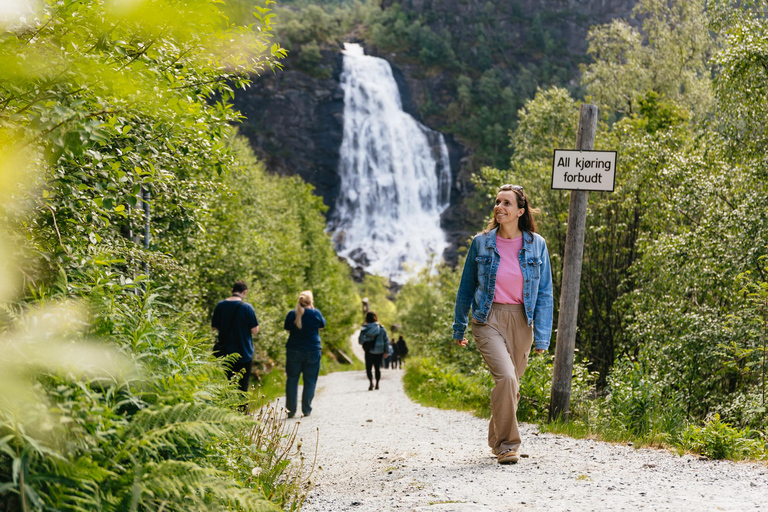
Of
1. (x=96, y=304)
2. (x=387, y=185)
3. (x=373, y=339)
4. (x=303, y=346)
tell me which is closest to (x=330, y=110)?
(x=387, y=185)

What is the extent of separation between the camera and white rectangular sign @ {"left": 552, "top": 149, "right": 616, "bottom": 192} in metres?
6.87

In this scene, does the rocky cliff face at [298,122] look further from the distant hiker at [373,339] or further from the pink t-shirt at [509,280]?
the pink t-shirt at [509,280]

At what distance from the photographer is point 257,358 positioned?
21.8 metres

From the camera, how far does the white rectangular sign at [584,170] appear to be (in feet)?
22.5

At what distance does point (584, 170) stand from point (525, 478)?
144 inches

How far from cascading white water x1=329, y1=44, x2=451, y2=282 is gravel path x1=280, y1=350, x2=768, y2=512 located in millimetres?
62989

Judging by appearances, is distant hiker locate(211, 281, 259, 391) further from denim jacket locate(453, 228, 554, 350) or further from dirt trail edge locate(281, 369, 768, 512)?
denim jacket locate(453, 228, 554, 350)

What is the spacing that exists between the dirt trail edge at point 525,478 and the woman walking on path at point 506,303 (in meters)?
0.50

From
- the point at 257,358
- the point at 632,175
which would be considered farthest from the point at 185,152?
the point at 257,358

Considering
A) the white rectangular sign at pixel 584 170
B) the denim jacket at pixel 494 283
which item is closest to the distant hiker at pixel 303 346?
the white rectangular sign at pixel 584 170

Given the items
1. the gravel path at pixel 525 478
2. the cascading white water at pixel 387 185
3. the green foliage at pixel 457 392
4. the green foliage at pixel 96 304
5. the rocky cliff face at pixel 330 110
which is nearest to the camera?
the green foliage at pixel 96 304

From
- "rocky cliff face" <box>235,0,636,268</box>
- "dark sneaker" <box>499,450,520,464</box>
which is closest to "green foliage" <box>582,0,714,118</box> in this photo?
"dark sneaker" <box>499,450,520,464</box>

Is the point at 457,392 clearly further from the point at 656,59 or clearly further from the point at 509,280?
the point at 656,59

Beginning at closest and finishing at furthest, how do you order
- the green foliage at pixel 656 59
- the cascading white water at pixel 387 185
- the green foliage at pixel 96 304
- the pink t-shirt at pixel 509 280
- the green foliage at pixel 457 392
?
the green foliage at pixel 96 304 < the pink t-shirt at pixel 509 280 < the green foliage at pixel 457 392 < the green foliage at pixel 656 59 < the cascading white water at pixel 387 185
